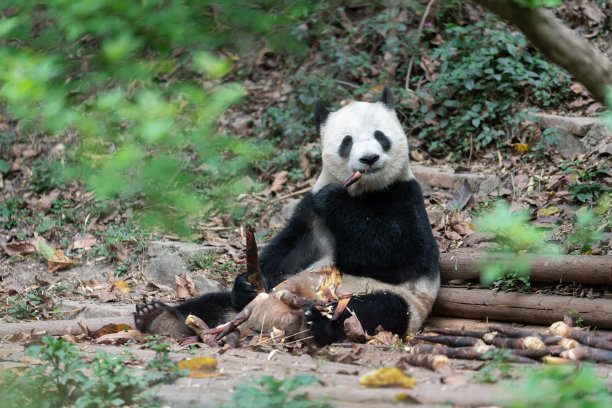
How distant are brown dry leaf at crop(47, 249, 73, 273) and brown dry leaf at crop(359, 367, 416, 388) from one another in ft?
16.6

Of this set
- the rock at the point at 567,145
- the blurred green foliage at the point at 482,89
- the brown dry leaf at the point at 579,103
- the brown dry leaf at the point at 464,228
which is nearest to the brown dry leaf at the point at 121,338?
the brown dry leaf at the point at 464,228

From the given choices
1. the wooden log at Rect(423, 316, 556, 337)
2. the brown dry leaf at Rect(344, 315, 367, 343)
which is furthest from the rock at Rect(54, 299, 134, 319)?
the wooden log at Rect(423, 316, 556, 337)

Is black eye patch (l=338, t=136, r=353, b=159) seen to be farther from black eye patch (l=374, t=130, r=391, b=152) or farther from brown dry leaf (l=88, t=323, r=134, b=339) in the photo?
brown dry leaf (l=88, t=323, r=134, b=339)

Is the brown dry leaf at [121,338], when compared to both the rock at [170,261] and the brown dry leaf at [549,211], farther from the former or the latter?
the brown dry leaf at [549,211]

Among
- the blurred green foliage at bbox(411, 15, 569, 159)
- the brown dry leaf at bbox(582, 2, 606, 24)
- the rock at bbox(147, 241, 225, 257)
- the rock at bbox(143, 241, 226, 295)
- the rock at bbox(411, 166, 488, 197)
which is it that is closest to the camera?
the rock at bbox(143, 241, 226, 295)

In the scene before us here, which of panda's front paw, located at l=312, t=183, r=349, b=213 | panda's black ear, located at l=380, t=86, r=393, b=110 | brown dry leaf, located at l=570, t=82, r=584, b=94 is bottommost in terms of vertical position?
panda's front paw, located at l=312, t=183, r=349, b=213

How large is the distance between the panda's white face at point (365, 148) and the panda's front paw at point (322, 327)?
1110 mm

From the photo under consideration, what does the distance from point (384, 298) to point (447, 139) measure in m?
3.71

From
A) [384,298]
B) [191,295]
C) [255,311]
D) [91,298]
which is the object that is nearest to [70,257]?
[91,298]

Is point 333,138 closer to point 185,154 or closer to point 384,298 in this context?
point 384,298

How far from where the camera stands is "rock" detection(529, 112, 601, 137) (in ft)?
23.1

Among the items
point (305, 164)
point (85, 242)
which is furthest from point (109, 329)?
point (305, 164)

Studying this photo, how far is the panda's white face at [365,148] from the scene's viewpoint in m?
4.99

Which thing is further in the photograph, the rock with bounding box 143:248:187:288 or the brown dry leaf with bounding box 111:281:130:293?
the rock with bounding box 143:248:187:288
